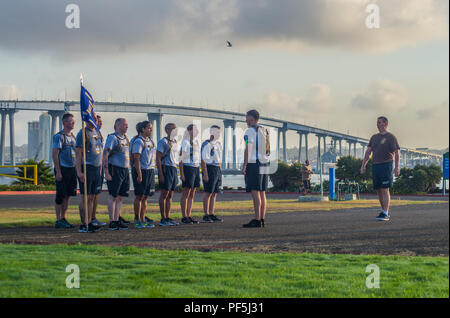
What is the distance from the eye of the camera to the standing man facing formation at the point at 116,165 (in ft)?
29.2

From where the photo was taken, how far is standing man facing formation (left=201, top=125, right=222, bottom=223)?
10.2m

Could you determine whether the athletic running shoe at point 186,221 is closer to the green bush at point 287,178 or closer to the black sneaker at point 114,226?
the black sneaker at point 114,226

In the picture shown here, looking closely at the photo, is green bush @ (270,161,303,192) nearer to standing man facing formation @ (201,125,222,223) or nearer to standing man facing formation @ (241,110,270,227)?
standing man facing formation @ (201,125,222,223)

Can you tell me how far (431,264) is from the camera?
17.6 ft

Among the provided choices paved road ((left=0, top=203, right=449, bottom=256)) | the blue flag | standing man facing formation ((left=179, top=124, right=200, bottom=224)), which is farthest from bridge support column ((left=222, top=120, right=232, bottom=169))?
the blue flag

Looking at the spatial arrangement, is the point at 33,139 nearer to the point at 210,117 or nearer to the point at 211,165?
the point at 210,117

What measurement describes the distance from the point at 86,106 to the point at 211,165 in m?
2.88


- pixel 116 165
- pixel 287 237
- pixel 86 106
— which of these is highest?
pixel 86 106

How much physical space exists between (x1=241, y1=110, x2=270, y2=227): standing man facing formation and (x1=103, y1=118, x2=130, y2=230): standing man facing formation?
6.30 feet

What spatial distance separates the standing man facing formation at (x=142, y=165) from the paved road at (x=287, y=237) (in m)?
0.47

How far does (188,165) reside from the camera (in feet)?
33.2

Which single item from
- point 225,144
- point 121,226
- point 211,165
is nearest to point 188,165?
point 211,165

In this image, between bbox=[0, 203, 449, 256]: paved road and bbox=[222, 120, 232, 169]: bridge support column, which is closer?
bbox=[0, 203, 449, 256]: paved road
